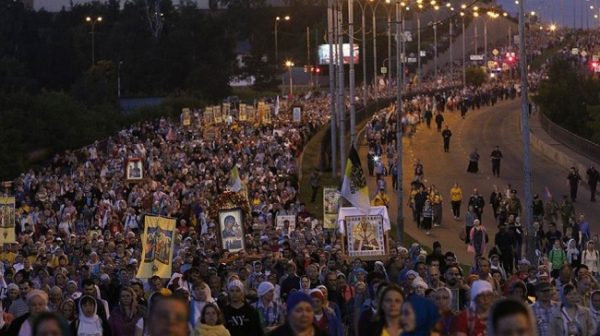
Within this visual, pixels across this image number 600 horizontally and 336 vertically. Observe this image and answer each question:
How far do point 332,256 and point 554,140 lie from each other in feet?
154

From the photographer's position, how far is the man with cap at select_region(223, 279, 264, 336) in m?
12.6

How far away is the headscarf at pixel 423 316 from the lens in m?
9.32

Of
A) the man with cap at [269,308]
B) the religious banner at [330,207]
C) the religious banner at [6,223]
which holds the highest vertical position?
the man with cap at [269,308]

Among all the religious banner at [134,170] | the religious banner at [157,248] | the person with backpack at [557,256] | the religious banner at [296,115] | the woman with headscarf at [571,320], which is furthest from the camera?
the religious banner at [296,115]

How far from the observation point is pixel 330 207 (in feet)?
108

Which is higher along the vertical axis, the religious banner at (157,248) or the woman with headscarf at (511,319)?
the woman with headscarf at (511,319)

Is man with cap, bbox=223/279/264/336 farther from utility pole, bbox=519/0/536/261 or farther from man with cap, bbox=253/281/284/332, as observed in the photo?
utility pole, bbox=519/0/536/261

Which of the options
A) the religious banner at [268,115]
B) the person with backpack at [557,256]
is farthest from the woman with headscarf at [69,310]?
the religious banner at [268,115]

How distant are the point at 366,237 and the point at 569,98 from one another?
61.5m

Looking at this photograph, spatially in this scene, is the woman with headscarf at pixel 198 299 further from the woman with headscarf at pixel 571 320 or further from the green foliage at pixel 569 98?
the green foliage at pixel 569 98

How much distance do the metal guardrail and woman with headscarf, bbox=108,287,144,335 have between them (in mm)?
43338

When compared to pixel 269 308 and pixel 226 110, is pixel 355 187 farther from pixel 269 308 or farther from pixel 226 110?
pixel 226 110

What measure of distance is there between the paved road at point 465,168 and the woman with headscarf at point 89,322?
1947 centimetres

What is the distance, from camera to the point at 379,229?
2498cm
